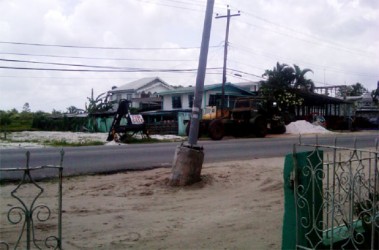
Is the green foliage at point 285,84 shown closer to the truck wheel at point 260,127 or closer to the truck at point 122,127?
the truck wheel at point 260,127

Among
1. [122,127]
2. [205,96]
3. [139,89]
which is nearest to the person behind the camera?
[122,127]

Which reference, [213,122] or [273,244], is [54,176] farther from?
[213,122]

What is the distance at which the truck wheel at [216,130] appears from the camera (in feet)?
90.1

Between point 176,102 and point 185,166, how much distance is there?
36.5 m

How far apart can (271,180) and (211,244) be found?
14.8ft

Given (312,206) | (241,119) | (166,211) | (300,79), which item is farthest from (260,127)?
(312,206)

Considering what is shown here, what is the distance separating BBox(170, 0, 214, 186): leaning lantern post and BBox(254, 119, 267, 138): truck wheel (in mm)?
20951

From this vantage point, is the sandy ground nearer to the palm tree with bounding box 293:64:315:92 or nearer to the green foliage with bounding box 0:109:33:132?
the palm tree with bounding box 293:64:315:92

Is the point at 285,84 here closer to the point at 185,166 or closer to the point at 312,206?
the point at 185,166

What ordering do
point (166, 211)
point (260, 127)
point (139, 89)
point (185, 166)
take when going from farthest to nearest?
point (139, 89) < point (260, 127) < point (185, 166) < point (166, 211)

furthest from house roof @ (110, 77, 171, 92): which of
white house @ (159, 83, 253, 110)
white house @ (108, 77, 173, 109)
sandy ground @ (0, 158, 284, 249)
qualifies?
sandy ground @ (0, 158, 284, 249)

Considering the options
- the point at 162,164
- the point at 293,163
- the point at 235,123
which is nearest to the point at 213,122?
the point at 235,123

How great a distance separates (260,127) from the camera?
30.1 meters

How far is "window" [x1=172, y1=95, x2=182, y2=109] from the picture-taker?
148ft
